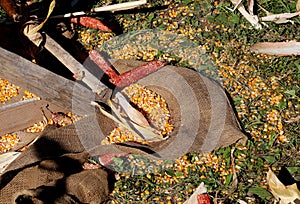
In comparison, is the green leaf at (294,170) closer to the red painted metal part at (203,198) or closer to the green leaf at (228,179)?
the green leaf at (228,179)

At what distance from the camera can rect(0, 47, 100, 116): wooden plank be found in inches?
118

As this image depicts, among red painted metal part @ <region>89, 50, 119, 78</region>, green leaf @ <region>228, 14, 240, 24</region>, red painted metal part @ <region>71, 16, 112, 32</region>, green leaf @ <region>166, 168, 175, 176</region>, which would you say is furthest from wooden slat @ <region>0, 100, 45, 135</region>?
green leaf @ <region>228, 14, 240, 24</region>

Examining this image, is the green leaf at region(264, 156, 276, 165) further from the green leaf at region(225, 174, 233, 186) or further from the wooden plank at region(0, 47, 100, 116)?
the wooden plank at region(0, 47, 100, 116)

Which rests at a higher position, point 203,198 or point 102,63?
point 102,63

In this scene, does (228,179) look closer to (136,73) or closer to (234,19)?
(136,73)

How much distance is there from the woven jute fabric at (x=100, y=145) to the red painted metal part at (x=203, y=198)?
294mm

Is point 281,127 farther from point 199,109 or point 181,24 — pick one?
point 181,24

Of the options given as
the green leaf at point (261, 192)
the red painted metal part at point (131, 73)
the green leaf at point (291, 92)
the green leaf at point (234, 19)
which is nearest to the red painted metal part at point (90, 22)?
the red painted metal part at point (131, 73)

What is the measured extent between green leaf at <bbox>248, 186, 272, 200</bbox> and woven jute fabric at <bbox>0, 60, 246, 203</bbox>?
32 centimetres

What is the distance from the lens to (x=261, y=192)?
318cm

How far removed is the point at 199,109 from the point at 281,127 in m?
0.56

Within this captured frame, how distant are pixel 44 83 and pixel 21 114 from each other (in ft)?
1.46

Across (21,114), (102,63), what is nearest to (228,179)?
(102,63)

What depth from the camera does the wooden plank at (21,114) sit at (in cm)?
338
